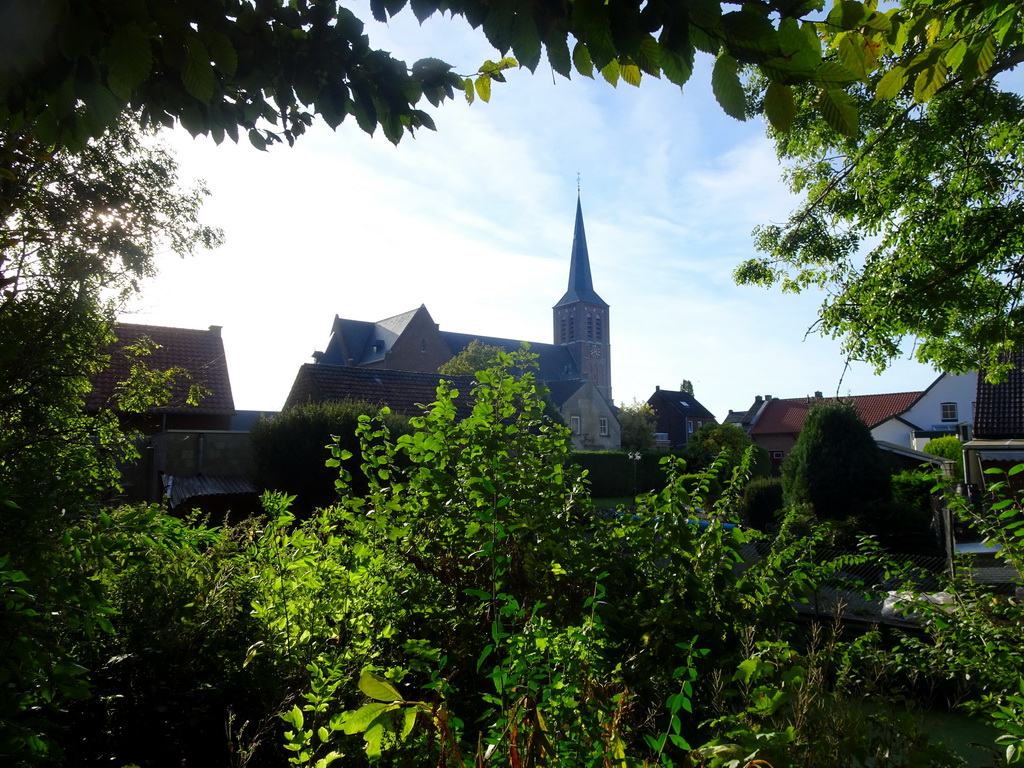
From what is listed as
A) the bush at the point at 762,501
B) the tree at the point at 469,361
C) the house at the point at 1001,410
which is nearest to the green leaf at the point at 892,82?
the bush at the point at 762,501

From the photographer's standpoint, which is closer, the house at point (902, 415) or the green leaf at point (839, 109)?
the green leaf at point (839, 109)

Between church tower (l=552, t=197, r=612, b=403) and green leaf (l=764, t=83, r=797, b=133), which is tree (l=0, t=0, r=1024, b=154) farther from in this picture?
church tower (l=552, t=197, r=612, b=403)

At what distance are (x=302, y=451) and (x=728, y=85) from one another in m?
15.5

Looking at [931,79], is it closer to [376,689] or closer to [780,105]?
[780,105]

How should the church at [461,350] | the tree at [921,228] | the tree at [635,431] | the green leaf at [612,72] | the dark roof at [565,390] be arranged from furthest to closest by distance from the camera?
the tree at [635,431]
the dark roof at [565,390]
the church at [461,350]
the tree at [921,228]
the green leaf at [612,72]

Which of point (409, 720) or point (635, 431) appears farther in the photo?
point (635, 431)

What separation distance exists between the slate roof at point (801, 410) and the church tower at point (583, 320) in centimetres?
2245

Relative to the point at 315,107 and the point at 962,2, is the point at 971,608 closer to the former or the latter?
the point at 962,2

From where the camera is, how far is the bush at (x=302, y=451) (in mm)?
16297

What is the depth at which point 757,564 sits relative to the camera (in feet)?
11.2

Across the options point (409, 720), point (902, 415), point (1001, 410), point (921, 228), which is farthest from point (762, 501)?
point (902, 415)

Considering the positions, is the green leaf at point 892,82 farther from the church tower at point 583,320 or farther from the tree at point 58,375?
the church tower at point 583,320

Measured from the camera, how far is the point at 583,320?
77.5 metres

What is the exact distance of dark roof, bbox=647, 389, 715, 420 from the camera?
6494 centimetres
